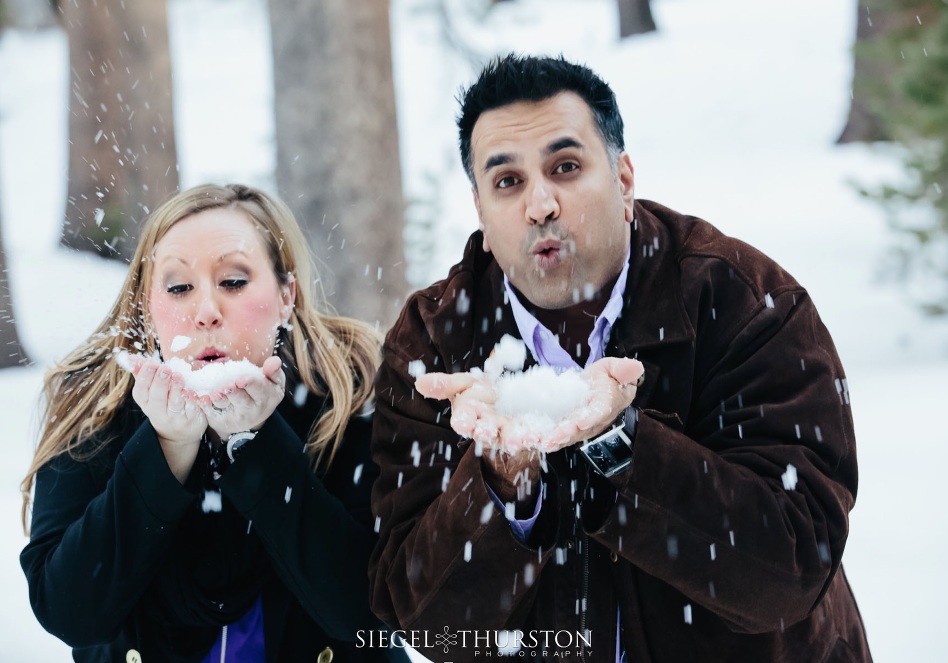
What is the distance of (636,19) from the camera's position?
22.2 m

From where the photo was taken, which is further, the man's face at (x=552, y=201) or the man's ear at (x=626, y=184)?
the man's ear at (x=626, y=184)

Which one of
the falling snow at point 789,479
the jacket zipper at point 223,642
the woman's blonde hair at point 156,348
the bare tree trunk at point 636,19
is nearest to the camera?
the falling snow at point 789,479

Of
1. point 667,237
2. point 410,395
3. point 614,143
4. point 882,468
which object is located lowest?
point 882,468

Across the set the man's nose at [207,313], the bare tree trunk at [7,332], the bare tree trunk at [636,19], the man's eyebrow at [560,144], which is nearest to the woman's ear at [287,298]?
the man's nose at [207,313]

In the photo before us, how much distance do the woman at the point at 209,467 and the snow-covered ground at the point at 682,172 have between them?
465 millimetres

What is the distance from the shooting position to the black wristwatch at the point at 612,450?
7.75ft

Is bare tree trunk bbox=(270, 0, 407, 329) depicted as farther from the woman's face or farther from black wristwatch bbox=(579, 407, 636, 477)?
black wristwatch bbox=(579, 407, 636, 477)

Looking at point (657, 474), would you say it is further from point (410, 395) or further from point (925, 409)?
point (925, 409)

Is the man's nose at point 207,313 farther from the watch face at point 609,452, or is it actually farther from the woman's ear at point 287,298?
the watch face at point 609,452

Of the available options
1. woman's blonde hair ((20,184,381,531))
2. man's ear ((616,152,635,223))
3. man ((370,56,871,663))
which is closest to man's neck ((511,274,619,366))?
man ((370,56,871,663))

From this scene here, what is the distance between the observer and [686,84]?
794 inches

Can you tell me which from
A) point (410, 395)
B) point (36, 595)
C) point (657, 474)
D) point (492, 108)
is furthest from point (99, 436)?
point (657, 474)

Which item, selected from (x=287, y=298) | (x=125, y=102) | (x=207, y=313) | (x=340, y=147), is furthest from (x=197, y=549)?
(x=125, y=102)

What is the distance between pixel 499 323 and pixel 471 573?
0.75m
